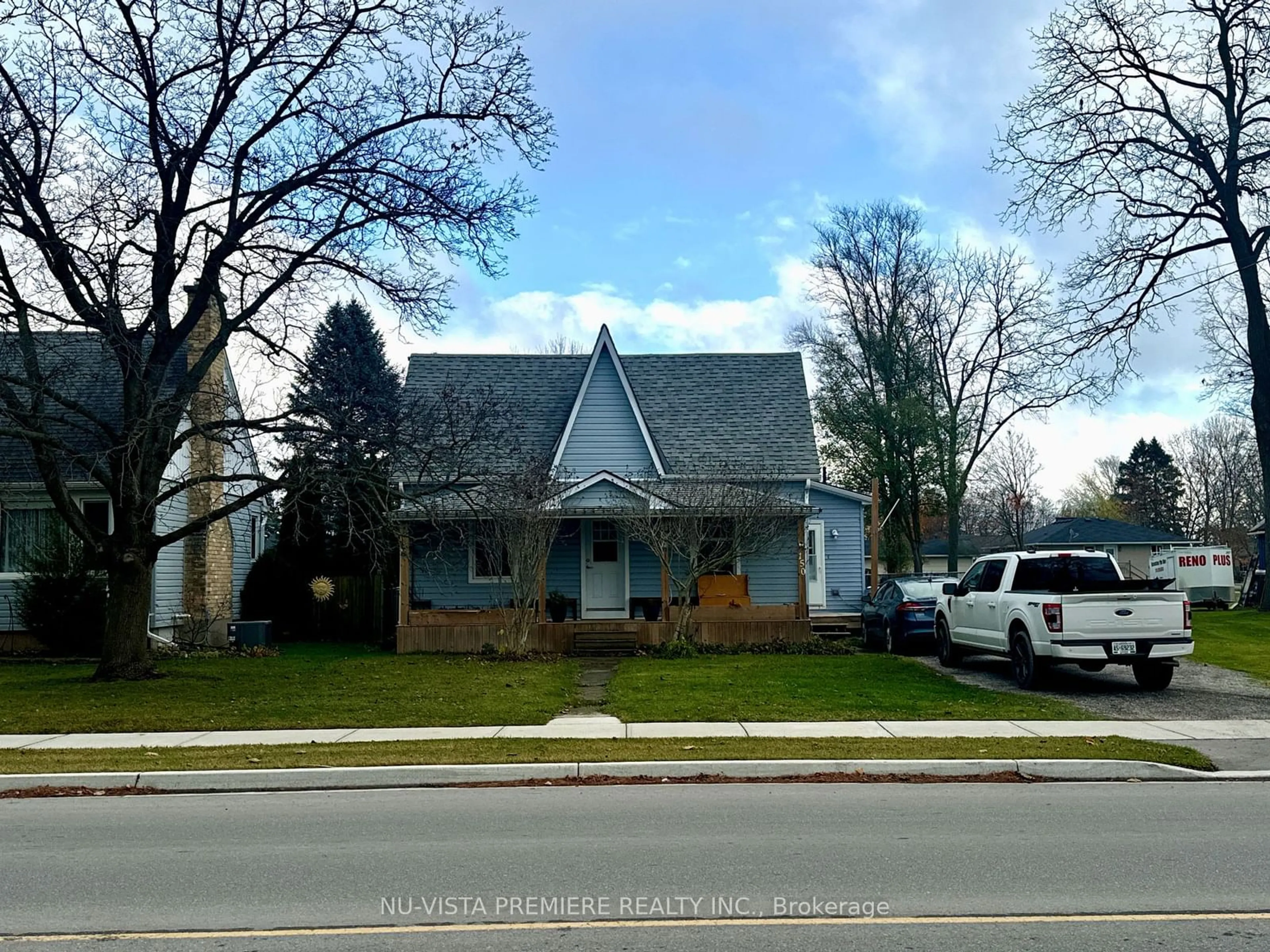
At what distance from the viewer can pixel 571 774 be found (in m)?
10.7

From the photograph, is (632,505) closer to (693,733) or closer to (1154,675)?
(1154,675)

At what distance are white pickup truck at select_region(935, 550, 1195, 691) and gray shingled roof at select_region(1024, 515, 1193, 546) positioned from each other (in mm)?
38063

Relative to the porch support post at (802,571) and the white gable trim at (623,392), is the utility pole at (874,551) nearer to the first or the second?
the porch support post at (802,571)

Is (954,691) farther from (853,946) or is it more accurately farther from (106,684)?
(106,684)

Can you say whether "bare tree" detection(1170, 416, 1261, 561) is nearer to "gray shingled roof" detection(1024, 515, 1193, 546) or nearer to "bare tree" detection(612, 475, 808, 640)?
"gray shingled roof" detection(1024, 515, 1193, 546)

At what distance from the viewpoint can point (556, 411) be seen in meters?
28.6

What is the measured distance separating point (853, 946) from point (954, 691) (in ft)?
35.9

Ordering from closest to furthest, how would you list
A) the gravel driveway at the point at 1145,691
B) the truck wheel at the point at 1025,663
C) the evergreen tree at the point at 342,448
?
the gravel driveway at the point at 1145,691 < the truck wheel at the point at 1025,663 < the evergreen tree at the point at 342,448

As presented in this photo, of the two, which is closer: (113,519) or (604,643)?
(113,519)

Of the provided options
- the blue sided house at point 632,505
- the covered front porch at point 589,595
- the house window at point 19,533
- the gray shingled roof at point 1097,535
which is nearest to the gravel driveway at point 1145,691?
the covered front porch at point 589,595

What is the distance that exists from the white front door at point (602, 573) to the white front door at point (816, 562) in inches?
212

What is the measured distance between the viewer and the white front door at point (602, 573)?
1022 inches

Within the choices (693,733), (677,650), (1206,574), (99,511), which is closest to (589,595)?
(677,650)

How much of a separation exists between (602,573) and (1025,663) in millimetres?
11978
